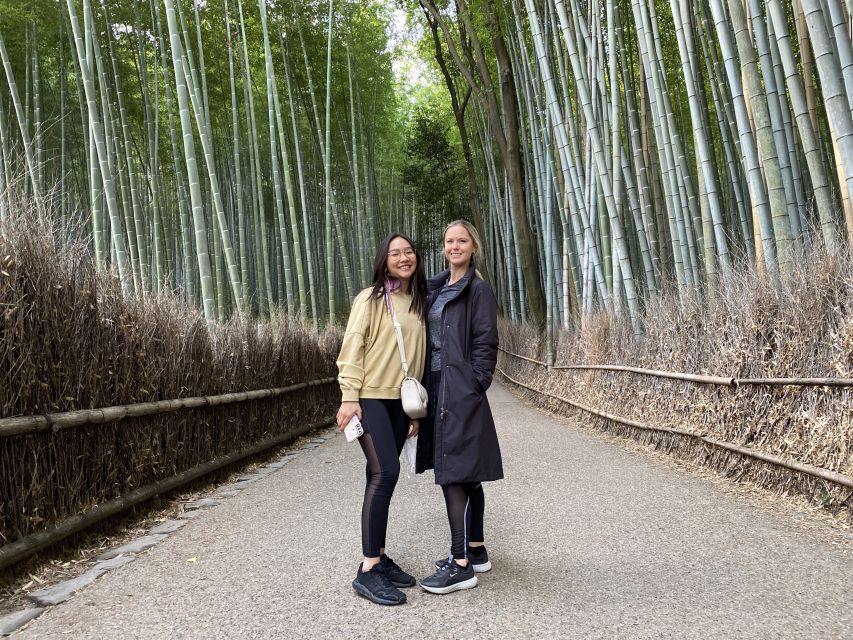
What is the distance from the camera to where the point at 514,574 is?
6.91 ft

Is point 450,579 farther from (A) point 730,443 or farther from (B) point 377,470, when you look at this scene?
(A) point 730,443

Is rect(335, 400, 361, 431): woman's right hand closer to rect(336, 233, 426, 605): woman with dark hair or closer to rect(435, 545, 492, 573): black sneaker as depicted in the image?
rect(336, 233, 426, 605): woman with dark hair

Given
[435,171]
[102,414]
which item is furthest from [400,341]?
[435,171]

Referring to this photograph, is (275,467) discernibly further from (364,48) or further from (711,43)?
(364,48)

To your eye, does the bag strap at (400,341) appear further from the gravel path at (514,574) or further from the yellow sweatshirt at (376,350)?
the gravel path at (514,574)

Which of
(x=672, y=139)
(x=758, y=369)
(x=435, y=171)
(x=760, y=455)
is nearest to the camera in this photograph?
(x=760, y=455)

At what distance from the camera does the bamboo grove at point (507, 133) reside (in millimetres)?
3453

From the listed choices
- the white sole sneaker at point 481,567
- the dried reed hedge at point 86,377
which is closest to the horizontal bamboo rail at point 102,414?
the dried reed hedge at point 86,377

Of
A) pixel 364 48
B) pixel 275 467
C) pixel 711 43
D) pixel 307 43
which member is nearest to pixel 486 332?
pixel 275 467

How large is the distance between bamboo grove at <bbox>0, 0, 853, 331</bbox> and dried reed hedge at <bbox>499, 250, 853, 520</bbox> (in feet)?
0.74

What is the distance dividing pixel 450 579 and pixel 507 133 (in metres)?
7.98

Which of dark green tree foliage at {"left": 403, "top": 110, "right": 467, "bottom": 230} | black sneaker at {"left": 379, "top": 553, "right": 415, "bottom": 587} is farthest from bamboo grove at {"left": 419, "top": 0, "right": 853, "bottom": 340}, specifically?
dark green tree foliage at {"left": 403, "top": 110, "right": 467, "bottom": 230}

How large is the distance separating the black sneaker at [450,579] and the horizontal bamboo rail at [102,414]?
1341 mm

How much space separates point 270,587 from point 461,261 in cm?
118
